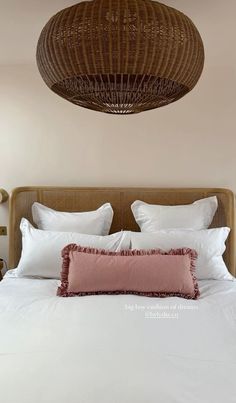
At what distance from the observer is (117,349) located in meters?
1.56

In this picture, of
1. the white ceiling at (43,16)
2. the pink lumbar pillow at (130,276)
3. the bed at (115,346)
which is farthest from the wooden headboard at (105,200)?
the white ceiling at (43,16)

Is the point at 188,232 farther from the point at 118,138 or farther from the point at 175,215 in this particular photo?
the point at 118,138

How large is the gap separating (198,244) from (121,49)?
161 cm

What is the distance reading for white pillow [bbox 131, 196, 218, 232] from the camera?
2.79 metres

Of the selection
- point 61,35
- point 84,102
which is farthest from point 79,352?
point 61,35

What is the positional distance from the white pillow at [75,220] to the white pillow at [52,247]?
144mm

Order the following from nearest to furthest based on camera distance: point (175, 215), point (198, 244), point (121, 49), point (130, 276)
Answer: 1. point (121, 49)
2. point (130, 276)
3. point (198, 244)
4. point (175, 215)

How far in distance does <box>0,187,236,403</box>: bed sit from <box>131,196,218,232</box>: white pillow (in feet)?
1.52

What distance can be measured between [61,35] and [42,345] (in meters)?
1.18

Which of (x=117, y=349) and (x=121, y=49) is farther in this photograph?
(x=117, y=349)

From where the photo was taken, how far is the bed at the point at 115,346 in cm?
127

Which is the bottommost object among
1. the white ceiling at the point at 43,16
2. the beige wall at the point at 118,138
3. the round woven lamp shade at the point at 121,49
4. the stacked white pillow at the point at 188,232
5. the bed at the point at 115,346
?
the bed at the point at 115,346

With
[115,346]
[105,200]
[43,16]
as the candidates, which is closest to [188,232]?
[105,200]

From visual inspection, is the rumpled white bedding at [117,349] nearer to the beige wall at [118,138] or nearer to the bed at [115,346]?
the bed at [115,346]
